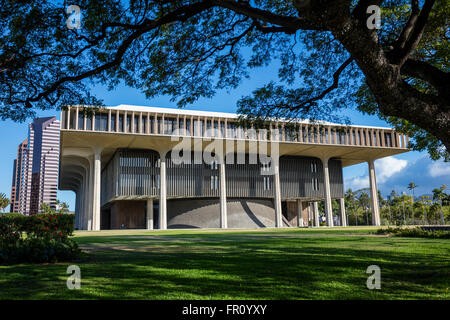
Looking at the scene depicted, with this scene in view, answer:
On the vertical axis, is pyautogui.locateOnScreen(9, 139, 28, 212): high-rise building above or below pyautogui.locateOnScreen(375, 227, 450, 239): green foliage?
above

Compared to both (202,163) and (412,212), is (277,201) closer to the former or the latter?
(202,163)

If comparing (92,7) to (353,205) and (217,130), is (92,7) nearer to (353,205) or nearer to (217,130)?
(217,130)

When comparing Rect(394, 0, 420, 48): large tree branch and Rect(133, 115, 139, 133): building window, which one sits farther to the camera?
Rect(133, 115, 139, 133): building window

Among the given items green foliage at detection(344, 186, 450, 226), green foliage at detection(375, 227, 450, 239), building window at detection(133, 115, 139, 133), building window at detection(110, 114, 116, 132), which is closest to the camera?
green foliage at detection(375, 227, 450, 239)

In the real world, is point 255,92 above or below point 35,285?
above

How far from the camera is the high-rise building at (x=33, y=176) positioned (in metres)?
172

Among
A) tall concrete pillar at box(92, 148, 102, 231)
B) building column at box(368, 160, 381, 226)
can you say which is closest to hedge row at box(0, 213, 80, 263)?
tall concrete pillar at box(92, 148, 102, 231)

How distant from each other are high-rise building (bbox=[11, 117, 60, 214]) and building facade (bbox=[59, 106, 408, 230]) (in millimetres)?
135710

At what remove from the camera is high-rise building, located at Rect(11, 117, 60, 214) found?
171500 millimetres

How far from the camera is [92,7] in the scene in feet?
28.6

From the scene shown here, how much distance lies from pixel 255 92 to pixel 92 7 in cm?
603

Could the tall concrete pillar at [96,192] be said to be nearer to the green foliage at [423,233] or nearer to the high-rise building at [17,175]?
the green foliage at [423,233]

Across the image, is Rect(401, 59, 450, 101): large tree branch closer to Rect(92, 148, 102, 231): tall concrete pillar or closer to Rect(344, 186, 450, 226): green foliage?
Rect(92, 148, 102, 231): tall concrete pillar
